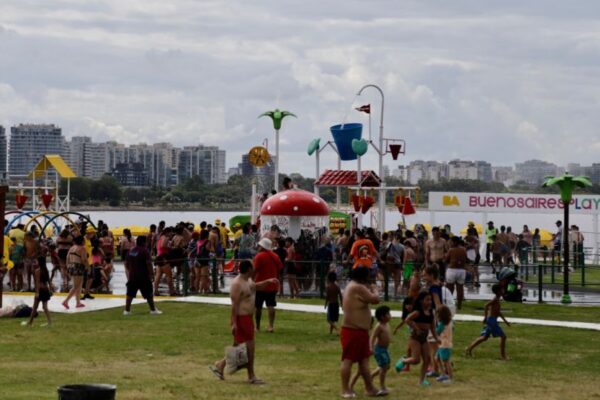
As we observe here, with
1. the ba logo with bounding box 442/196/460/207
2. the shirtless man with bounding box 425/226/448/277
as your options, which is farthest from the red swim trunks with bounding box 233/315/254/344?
the ba logo with bounding box 442/196/460/207

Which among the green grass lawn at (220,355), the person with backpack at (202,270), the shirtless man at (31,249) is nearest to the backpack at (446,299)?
the green grass lawn at (220,355)

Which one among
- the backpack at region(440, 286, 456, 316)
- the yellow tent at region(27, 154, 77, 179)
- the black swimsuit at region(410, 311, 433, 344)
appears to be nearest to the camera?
the black swimsuit at region(410, 311, 433, 344)

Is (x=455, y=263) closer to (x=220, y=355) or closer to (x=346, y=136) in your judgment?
(x=220, y=355)

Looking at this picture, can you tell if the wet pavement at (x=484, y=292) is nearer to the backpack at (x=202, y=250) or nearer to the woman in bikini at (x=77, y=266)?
the backpack at (x=202, y=250)

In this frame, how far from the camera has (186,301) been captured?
81.8ft

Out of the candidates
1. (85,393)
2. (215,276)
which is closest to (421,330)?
(85,393)

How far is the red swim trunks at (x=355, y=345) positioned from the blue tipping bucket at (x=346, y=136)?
32649mm

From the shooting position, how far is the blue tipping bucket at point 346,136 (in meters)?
45.9

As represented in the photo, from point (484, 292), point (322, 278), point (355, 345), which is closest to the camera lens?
point (355, 345)

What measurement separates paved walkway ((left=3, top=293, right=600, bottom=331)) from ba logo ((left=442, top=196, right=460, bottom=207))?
23.5 m

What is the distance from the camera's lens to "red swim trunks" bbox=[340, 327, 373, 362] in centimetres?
1338

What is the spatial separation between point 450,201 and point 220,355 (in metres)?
31.9

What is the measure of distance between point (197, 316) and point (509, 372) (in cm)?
808

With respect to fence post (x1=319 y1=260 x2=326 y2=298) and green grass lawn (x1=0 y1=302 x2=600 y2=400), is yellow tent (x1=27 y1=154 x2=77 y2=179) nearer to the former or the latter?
fence post (x1=319 y1=260 x2=326 y2=298)
